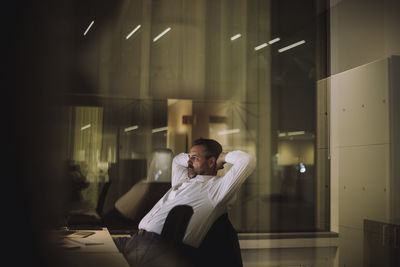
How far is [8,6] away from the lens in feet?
Result: 7.11

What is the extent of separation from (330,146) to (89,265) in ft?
5.43

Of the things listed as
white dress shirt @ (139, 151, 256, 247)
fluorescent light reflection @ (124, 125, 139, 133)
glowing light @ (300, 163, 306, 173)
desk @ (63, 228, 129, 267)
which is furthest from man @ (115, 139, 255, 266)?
glowing light @ (300, 163, 306, 173)

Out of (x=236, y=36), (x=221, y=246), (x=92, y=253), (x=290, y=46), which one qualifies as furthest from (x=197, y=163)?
(x=290, y=46)

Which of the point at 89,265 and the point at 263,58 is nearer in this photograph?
the point at 89,265

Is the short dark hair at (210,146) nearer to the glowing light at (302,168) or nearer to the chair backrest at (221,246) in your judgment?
the chair backrest at (221,246)

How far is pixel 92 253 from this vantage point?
7.45 feet

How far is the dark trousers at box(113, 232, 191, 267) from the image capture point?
2.38 metres

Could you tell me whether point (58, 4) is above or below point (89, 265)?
above

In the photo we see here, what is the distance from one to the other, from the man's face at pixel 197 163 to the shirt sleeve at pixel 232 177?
0.27 feet

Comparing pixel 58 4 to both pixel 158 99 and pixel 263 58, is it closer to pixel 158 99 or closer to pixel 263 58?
pixel 158 99

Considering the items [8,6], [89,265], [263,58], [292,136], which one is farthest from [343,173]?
[8,6]

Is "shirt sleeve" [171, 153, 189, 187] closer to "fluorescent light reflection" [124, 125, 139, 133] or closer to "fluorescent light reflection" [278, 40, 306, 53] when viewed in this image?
"fluorescent light reflection" [124, 125, 139, 133]

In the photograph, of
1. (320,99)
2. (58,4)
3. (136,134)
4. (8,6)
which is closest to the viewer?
(8,6)

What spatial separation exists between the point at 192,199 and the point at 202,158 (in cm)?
22
